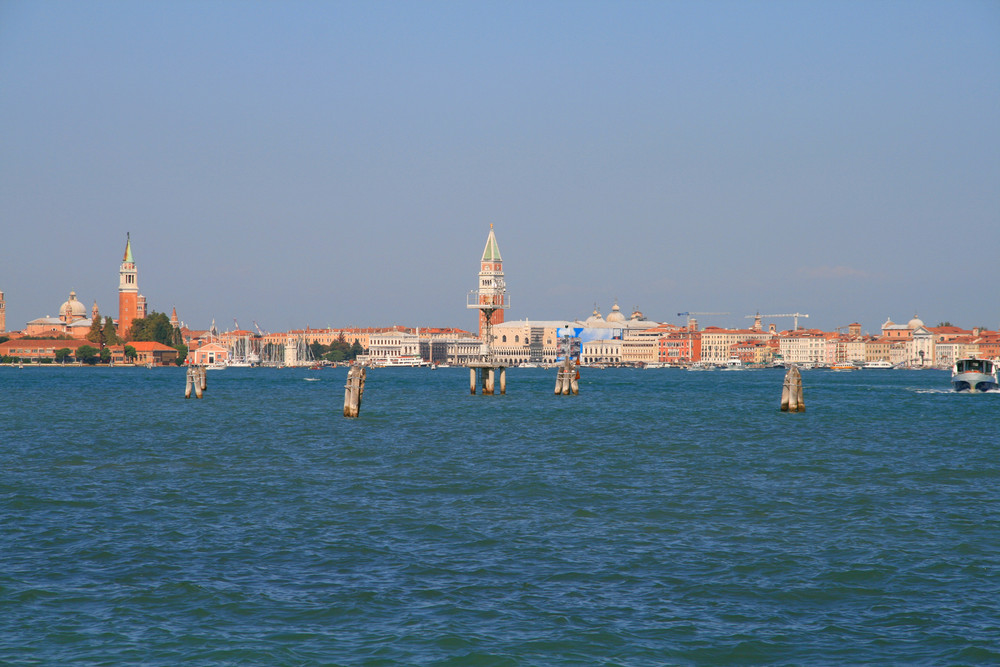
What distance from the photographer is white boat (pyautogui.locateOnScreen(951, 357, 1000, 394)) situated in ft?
231

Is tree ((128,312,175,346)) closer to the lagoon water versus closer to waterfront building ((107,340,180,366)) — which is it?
waterfront building ((107,340,180,366))

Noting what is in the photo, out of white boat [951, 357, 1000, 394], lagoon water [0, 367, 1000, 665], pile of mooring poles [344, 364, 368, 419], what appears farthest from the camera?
white boat [951, 357, 1000, 394]

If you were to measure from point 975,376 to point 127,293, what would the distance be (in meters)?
146

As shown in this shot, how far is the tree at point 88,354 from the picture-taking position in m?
159

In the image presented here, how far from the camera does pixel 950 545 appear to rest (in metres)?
13.9

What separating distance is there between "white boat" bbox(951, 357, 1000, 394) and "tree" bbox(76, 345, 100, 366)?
122m

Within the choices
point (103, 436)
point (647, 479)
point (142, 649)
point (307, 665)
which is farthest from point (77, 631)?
point (103, 436)

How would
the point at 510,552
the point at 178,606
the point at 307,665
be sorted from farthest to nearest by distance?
the point at 510,552 → the point at 178,606 → the point at 307,665

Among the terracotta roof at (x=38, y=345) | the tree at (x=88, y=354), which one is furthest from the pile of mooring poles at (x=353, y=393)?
the terracotta roof at (x=38, y=345)

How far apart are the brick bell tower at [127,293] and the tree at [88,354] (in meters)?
21.8

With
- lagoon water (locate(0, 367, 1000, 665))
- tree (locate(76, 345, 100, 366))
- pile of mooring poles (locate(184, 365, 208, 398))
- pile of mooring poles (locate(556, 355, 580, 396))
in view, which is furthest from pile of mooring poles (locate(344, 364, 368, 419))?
tree (locate(76, 345, 100, 366))

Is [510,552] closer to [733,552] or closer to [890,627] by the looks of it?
[733,552]

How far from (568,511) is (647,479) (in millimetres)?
4555

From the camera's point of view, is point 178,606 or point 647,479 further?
point 647,479
